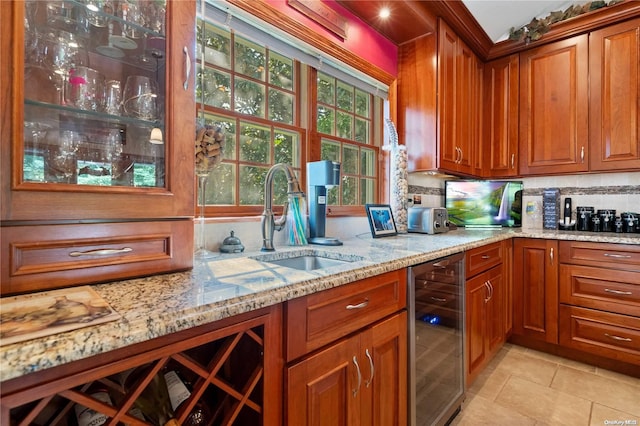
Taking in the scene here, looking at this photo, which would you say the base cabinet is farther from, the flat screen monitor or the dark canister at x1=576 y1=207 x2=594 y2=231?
the dark canister at x1=576 y1=207 x2=594 y2=231

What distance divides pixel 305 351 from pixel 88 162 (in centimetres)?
81

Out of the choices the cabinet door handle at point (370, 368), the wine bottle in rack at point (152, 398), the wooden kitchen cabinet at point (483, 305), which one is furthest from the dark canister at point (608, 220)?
the wine bottle in rack at point (152, 398)

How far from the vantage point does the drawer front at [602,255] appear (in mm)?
2051

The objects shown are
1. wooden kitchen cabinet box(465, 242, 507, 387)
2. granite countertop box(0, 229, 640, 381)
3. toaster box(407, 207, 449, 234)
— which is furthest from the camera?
toaster box(407, 207, 449, 234)

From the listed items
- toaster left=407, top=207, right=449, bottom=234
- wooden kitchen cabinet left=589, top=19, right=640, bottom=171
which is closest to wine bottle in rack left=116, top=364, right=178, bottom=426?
toaster left=407, top=207, right=449, bottom=234

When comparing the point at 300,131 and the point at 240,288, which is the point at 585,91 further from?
the point at 240,288

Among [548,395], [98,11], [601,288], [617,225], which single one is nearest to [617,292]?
[601,288]

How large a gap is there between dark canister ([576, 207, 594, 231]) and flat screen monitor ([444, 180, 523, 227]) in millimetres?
492

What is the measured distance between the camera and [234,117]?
1.59m

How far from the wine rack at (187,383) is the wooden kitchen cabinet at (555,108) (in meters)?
2.92

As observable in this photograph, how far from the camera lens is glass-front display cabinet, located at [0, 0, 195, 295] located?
27.4 inches

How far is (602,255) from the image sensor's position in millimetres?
2148

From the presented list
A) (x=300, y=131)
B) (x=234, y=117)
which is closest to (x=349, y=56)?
(x=300, y=131)

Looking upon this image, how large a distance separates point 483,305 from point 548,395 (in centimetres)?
63
